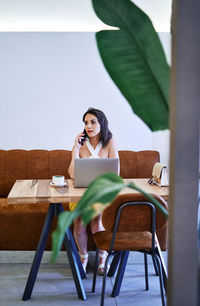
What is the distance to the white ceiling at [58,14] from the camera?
5102mm

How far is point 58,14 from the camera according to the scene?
17.0 feet

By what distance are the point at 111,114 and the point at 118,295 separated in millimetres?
2515

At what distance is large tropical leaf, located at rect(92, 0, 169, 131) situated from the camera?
3.61 feet

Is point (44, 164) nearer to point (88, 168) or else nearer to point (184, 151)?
point (88, 168)

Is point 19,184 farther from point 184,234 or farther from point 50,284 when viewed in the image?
point 184,234

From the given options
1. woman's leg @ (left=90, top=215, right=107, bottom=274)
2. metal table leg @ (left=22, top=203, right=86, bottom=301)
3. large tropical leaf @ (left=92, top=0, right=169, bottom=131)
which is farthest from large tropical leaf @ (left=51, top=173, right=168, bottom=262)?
Result: woman's leg @ (left=90, top=215, right=107, bottom=274)

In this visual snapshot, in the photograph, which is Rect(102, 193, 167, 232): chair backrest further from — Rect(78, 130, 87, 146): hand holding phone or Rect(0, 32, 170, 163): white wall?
Rect(0, 32, 170, 163): white wall

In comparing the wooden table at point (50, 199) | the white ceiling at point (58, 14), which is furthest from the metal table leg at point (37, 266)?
the white ceiling at point (58, 14)

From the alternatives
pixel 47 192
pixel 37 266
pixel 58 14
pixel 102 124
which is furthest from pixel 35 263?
pixel 58 14

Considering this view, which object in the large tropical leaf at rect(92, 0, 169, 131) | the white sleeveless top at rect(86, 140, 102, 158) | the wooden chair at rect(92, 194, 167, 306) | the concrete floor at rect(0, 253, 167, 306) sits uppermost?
the large tropical leaf at rect(92, 0, 169, 131)

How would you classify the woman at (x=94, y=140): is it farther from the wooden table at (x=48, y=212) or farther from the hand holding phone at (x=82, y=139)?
the wooden table at (x=48, y=212)

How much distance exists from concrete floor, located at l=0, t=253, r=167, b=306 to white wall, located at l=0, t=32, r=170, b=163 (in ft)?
5.60

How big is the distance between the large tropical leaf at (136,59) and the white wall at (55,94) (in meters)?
4.21

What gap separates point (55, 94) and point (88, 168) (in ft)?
6.95
